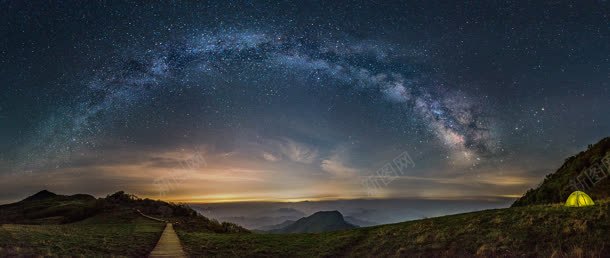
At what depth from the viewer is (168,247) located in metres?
26.8

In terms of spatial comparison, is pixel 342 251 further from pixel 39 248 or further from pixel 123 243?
pixel 39 248

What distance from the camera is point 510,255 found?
746 inches

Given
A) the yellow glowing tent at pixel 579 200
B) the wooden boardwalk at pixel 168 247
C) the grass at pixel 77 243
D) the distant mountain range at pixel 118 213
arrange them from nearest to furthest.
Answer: the grass at pixel 77 243
the wooden boardwalk at pixel 168 247
the yellow glowing tent at pixel 579 200
the distant mountain range at pixel 118 213

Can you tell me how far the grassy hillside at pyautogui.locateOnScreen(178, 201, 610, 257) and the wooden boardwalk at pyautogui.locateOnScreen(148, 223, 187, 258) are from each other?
2.40ft

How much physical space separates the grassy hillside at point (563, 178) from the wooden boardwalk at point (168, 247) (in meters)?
61.4

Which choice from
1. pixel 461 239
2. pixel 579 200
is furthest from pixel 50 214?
pixel 579 200

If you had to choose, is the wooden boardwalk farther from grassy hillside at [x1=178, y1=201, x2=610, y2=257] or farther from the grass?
grassy hillside at [x1=178, y1=201, x2=610, y2=257]

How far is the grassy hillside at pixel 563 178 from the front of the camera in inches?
2682

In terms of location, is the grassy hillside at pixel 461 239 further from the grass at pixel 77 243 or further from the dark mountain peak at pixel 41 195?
the dark mountain peak at pixel 41 195

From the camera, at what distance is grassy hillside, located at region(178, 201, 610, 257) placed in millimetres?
19564

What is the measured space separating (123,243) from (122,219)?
2017cm

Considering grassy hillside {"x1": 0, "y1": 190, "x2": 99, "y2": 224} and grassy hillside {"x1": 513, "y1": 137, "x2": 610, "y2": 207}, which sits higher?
grassy hillside {"x1": 513, "y1": 137, "x2": 610, "y2": 207}

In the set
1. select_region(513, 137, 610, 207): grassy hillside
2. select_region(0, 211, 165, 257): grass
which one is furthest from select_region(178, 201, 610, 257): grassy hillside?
select_region(513, 137, 610, 207): grassy hillside

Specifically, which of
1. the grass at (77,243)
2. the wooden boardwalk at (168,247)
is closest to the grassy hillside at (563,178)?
the wooden boardwalk at (168,247)
